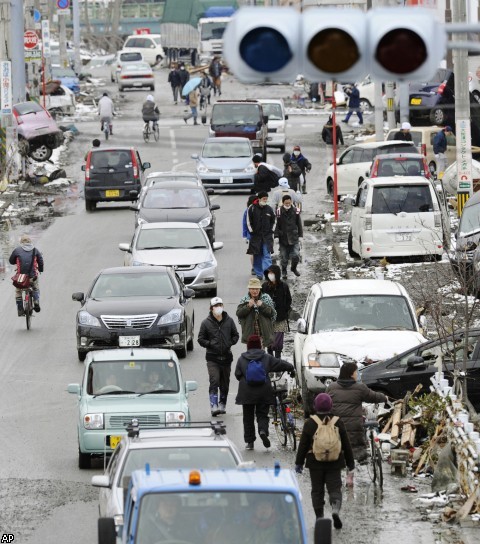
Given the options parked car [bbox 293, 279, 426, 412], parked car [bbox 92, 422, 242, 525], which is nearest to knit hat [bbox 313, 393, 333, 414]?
parked car [bbox 92, 422, 242, 525]

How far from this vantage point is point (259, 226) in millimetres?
29422

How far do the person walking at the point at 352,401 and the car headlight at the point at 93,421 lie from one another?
2867 millimetres

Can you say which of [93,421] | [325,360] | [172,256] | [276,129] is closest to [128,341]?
[325,360]

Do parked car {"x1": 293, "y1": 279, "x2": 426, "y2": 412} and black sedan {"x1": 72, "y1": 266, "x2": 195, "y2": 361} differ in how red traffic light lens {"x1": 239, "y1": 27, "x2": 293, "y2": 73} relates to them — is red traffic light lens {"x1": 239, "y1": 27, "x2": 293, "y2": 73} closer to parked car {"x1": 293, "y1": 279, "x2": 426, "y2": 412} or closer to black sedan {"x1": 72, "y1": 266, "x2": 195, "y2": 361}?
parked car {"x1": 293, "y1": 279, "x2": 426, "y2": 412}

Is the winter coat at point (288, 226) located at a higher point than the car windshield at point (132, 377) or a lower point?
higher

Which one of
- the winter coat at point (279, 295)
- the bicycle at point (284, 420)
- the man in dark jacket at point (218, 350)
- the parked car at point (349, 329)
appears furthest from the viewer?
the winter coat at point (279, 295)

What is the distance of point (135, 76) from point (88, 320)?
5312cm

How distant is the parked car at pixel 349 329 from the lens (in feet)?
64.1

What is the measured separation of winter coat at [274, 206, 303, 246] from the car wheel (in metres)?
19.1

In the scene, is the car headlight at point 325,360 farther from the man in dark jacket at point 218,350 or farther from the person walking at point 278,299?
the person walking at point 278,299

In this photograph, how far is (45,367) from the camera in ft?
76.4

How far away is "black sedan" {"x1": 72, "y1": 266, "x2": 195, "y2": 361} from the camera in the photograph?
77.1 ft

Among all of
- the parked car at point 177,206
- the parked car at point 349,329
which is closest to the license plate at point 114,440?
the parked car at point 349,329

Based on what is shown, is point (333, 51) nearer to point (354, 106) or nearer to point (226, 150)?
point (226, 150)
